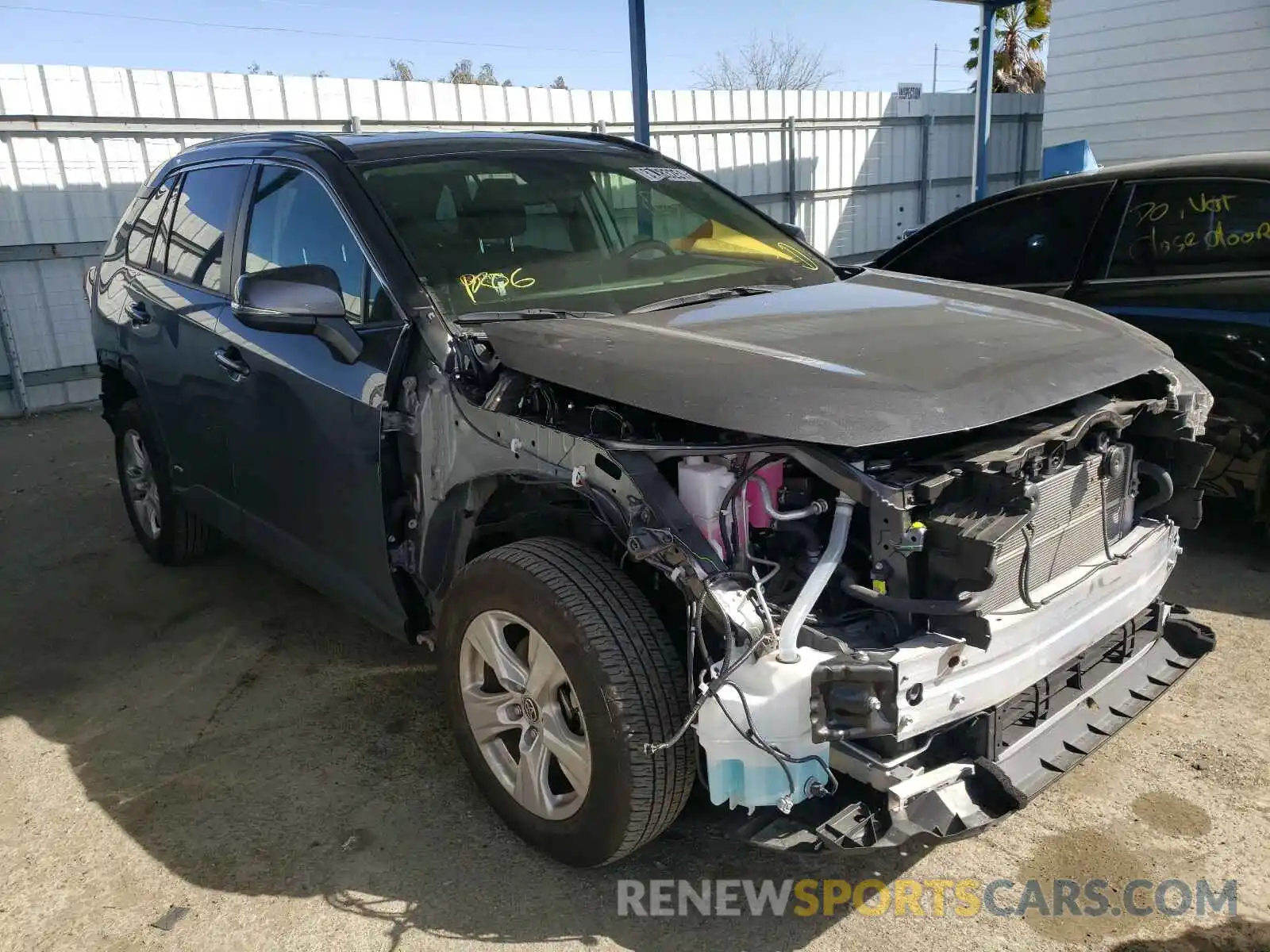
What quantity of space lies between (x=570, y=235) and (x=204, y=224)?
5.49 ft

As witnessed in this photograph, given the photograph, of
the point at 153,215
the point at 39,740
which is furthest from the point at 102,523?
the point at 39,740

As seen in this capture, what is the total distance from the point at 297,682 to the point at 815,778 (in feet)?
7.84

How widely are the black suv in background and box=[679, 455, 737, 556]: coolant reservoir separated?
283 cm

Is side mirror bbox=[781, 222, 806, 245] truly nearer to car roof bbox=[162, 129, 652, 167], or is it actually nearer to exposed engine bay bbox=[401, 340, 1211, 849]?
car roof bbox=[162, 129, 652, 167]

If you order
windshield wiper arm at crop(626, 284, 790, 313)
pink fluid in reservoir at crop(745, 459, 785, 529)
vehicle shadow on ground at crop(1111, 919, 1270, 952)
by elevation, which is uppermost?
windshield wiper arm at crop(626, 284, 790, 313)

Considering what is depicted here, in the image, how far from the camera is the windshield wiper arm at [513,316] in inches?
114

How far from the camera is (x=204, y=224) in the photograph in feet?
13.3

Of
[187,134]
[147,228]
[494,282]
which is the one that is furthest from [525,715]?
[187,134]

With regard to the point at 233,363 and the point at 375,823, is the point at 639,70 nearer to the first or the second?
the point at 233,363

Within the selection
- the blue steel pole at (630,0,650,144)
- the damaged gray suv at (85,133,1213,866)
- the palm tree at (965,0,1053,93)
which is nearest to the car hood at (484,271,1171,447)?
the damaged gray suv at (85,133,1213,866)

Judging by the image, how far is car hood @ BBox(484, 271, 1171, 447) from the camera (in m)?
2.13

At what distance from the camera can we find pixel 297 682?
3842 millimetres

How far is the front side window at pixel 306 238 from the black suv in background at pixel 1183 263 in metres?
3.24

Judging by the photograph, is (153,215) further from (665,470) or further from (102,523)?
(665,470)
